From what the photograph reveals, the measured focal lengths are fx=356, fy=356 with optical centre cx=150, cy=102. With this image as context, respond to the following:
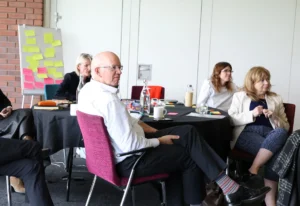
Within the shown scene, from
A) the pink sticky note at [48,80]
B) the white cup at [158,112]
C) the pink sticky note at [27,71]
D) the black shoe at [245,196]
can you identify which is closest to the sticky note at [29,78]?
the pink sticky note at [27,71]

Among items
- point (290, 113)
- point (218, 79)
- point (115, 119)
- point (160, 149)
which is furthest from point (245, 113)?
point (115, 119)

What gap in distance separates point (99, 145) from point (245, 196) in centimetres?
105

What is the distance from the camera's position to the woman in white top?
150 inches

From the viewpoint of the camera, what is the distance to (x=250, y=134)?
9.65 ft

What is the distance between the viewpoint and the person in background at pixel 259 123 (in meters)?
2.69

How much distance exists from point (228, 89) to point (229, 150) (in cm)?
112

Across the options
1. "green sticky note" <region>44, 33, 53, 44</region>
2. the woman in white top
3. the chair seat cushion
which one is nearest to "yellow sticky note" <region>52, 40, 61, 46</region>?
"green sticky note" <region>44, 33, 53, 44</region>

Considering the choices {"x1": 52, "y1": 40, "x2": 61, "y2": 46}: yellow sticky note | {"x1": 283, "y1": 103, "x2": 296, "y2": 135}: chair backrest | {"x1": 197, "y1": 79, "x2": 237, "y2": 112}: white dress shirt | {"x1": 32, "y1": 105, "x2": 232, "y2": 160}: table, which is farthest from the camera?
{"x1": 52, "y1": 40, "x2": 61, "y2": 46}: yellow sticky note

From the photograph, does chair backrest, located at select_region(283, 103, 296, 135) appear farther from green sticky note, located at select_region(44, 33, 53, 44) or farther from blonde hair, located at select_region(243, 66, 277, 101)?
green sticky note, located at select_region(44, 33, 53, 44)

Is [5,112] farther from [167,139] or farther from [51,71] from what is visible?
[51,71]

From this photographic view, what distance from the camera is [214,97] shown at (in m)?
3.85

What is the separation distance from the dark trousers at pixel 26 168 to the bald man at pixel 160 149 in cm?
42

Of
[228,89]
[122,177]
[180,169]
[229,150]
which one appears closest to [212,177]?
[180,169]

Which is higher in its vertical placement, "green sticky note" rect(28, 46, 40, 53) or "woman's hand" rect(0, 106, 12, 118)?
"green sticky note" rect(28, 46, 40, 53)
